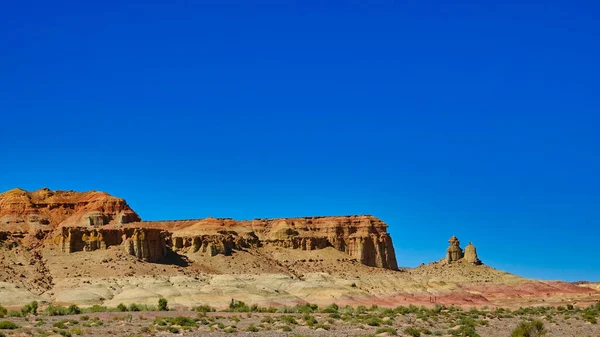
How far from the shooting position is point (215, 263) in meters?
109

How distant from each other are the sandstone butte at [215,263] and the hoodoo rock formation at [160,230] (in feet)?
0.61

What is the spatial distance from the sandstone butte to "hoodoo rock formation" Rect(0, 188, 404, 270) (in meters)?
0.19

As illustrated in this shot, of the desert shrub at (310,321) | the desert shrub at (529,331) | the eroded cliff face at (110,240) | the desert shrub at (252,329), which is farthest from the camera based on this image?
the eroded cliff face at (110,240)

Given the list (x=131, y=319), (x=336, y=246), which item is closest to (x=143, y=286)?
(x=131, y=319)

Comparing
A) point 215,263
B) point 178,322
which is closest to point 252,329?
point 178,322

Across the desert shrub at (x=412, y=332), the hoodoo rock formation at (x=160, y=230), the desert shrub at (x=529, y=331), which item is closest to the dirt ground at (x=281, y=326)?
the desert shrub at (x=412, y=332)

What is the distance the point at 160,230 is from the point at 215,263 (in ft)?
35.7

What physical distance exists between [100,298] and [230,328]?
34071mm

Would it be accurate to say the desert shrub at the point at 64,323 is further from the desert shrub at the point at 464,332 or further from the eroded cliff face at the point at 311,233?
the eroded cliff face at the point at 311,233

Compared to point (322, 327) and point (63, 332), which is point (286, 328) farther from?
point (63, 332)

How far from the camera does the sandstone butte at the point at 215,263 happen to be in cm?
8731

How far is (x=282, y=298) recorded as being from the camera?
91.6 metres

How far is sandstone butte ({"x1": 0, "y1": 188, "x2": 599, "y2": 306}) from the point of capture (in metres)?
87.3

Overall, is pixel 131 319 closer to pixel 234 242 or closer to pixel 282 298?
pixel 282 298
